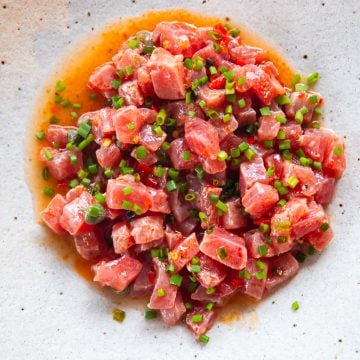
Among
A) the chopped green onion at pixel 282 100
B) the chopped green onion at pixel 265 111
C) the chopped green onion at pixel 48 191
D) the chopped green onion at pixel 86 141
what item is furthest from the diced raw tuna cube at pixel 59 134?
the chopped green onion at pixel 282 100

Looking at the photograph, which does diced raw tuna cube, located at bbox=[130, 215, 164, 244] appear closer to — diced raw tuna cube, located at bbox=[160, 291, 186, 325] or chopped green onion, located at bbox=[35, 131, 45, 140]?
diced raw tuna cube, located at bbox=[160, 291, 186, 325]

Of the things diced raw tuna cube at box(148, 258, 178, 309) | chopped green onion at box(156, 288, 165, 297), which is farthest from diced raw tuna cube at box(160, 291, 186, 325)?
chopped green onion at box(156, 288, 165, 297)

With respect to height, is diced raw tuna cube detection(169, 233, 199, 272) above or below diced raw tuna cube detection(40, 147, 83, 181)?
below

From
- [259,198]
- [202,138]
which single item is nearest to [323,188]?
[259,198]

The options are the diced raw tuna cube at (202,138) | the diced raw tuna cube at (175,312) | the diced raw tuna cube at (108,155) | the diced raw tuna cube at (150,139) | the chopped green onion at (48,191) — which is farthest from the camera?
the chopped green onion at (48,191)

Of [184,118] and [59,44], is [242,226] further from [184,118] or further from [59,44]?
[59,44]

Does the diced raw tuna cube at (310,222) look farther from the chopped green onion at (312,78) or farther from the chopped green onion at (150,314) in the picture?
the chopped green onion at (150,314)
